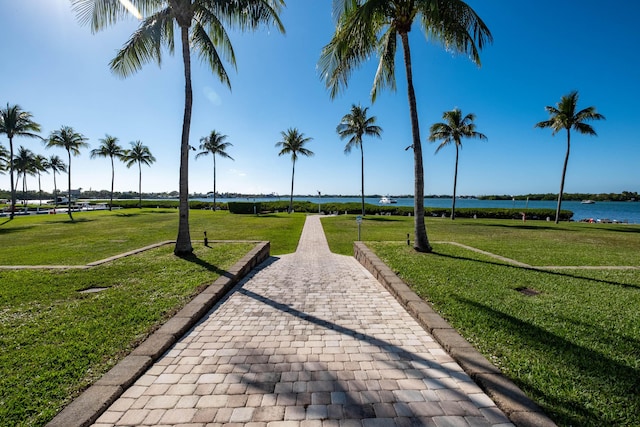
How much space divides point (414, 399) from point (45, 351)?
14.7ft

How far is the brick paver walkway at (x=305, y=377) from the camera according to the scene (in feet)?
7.95

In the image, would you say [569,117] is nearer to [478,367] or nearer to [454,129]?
[454,129]

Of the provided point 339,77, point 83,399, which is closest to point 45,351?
point 83,399

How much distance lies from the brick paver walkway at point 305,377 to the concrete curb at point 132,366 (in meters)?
0.10

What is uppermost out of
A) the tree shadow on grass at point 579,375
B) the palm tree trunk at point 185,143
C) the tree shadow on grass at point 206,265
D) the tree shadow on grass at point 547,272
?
the palm tree trunk at point 185,143

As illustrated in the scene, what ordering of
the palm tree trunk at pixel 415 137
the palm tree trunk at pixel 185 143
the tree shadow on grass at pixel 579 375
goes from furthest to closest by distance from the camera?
the palm tree trunk at pixel 415 137 < the palm tree trunk at pixel 185 143 < the tree shadow on grass at pixel 579 375

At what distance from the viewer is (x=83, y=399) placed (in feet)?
8.14

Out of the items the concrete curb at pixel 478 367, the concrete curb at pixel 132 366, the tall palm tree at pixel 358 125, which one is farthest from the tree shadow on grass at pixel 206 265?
the tall palm tree at pixel 358 125

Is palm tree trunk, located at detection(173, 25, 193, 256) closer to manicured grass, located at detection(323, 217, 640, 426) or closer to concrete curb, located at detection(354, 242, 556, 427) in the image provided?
manicured grass, located at detection(323, 217, 640, 426)

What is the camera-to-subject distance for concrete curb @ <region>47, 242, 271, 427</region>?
7.62ft

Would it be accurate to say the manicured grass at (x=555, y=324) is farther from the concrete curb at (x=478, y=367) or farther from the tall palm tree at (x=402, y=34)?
the tall palm tree at (x=402, y=34)

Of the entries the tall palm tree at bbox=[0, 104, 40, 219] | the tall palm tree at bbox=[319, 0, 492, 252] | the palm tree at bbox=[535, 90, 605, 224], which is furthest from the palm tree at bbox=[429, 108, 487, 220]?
the tall palm tree at bbox=[0, 104, 40, 219]

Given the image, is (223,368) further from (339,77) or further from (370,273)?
(339,77)

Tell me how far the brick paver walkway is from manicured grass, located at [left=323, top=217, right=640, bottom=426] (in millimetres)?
630
